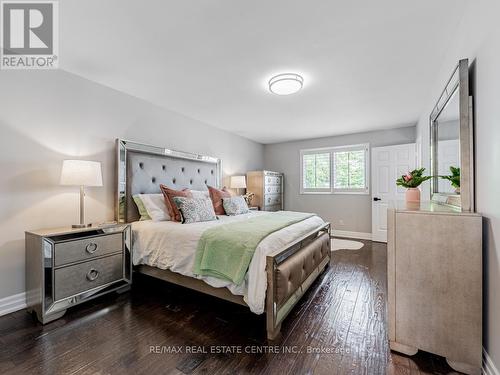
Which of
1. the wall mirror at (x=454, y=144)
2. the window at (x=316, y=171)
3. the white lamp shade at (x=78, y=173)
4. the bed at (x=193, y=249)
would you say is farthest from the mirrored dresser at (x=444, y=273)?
the window at (x=316, y=171)

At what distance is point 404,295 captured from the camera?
5.15ft

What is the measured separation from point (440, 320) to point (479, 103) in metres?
1.36

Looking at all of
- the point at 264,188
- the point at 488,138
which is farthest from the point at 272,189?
the point at 488,138

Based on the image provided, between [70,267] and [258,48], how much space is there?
8.29 feet

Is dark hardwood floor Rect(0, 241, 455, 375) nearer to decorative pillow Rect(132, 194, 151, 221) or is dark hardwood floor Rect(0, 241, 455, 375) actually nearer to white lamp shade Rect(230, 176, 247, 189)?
decorative pillow Rect(132, 194, 151, 221)

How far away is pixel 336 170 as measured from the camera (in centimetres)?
542

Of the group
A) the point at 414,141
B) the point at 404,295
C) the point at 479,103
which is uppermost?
the point at 414,141

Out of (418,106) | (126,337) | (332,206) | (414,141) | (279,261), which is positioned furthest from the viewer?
(332,206)

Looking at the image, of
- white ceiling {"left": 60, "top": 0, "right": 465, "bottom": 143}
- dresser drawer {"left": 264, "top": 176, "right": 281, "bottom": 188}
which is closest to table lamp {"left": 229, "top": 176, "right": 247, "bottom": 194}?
dresser drawer {"left": 264, "top": 176, "right": 281, "bottom": 188}

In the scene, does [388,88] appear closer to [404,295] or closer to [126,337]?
[404,295]

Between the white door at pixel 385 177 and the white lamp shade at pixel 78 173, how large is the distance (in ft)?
15.7

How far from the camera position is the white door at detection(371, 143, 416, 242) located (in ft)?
14.8

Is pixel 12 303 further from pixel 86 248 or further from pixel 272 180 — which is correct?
pixel 272 180

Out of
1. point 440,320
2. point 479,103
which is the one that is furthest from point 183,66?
point 440,320
